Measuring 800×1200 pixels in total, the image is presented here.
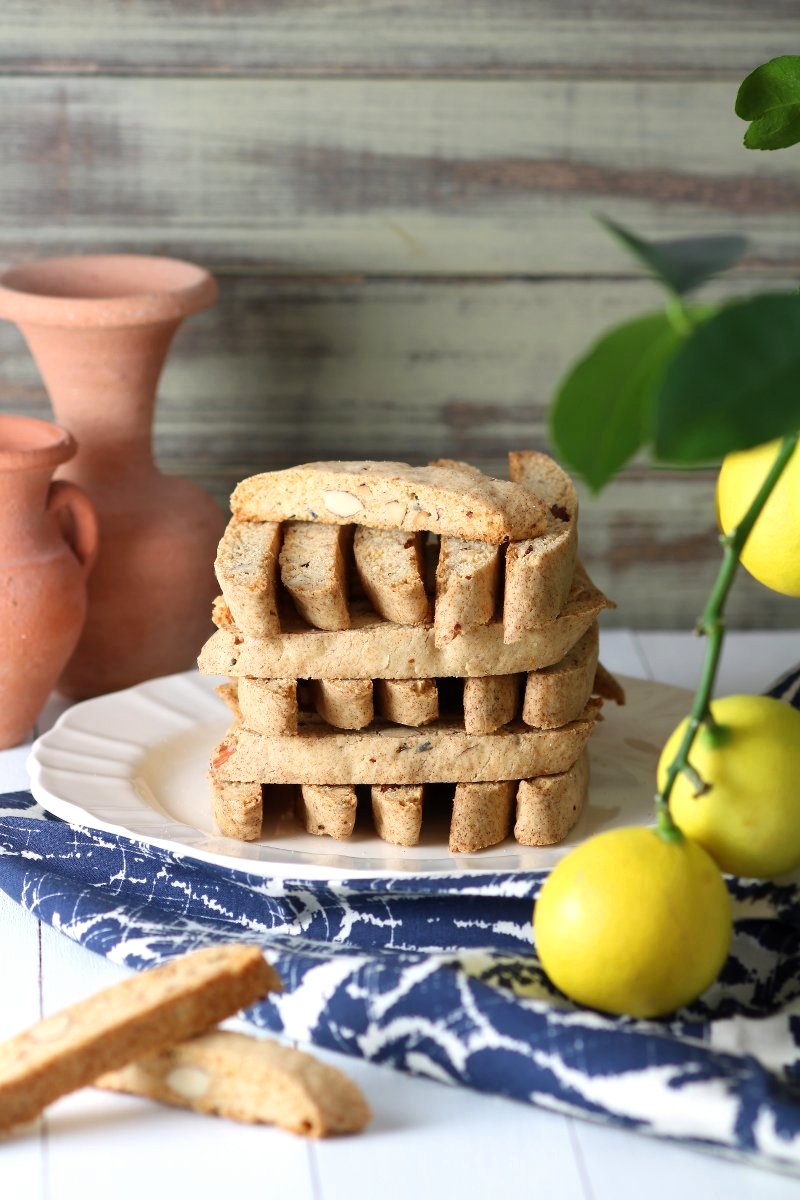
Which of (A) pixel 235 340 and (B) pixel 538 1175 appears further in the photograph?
(A) pixel 235 340

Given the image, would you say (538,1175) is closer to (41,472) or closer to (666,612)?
(41,472)

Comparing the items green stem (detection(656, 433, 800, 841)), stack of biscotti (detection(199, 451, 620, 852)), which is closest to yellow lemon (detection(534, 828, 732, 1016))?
green stem (detection(656, 433, 800, 841))

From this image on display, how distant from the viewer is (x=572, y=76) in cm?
173

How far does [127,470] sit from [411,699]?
62cm

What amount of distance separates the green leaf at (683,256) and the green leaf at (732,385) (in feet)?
0.07

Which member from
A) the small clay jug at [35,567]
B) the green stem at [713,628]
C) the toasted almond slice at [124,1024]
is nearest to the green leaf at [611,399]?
the green stem at [713,628]

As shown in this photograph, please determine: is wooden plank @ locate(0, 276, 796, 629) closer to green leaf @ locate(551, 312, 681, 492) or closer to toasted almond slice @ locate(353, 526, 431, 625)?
toasted almond slice @ locate(353, 526, 431, 625)

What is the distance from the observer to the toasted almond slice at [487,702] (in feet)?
3.58

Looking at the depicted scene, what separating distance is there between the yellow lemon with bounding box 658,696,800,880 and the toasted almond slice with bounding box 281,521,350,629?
0.95ft

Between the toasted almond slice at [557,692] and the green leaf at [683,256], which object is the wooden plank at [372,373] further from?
the green leaf at [683,256]

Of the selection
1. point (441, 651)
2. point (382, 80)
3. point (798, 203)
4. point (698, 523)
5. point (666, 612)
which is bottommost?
point (666, 612)

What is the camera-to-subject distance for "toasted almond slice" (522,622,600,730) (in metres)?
1.11

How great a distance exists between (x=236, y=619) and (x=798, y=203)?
1.04 m

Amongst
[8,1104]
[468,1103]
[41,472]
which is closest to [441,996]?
[468,1103]
